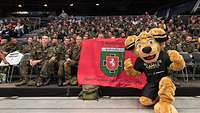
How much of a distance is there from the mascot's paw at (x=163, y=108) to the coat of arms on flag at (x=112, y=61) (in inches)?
69.8

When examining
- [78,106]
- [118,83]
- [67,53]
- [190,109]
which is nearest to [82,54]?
[67,53]

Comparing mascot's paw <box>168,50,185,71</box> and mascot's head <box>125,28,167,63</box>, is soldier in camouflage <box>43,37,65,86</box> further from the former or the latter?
mascot's paw <box>168,50,185,71</box>

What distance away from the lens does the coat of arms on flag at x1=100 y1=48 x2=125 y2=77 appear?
26.5 ft

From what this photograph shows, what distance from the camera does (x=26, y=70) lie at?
8.81 m

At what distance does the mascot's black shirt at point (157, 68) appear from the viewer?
6891 mm

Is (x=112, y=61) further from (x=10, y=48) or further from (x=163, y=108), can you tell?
(x=10, y=48)

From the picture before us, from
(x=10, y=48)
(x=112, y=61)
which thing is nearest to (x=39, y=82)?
(x=112, y=61)

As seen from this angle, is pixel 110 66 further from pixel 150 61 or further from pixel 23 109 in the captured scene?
pixel 23 109

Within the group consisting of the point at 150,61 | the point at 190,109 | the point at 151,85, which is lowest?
the point at 190,109

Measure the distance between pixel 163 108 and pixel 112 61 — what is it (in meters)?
2.09

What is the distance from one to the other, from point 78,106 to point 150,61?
1.60 m

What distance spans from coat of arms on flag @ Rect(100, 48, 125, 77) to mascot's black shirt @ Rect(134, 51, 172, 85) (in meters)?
1.07

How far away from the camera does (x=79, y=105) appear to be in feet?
23.6

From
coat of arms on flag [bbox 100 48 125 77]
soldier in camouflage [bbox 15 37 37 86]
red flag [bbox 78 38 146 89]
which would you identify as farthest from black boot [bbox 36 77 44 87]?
coat of arms on flag [bbox 100 48 125 77]
